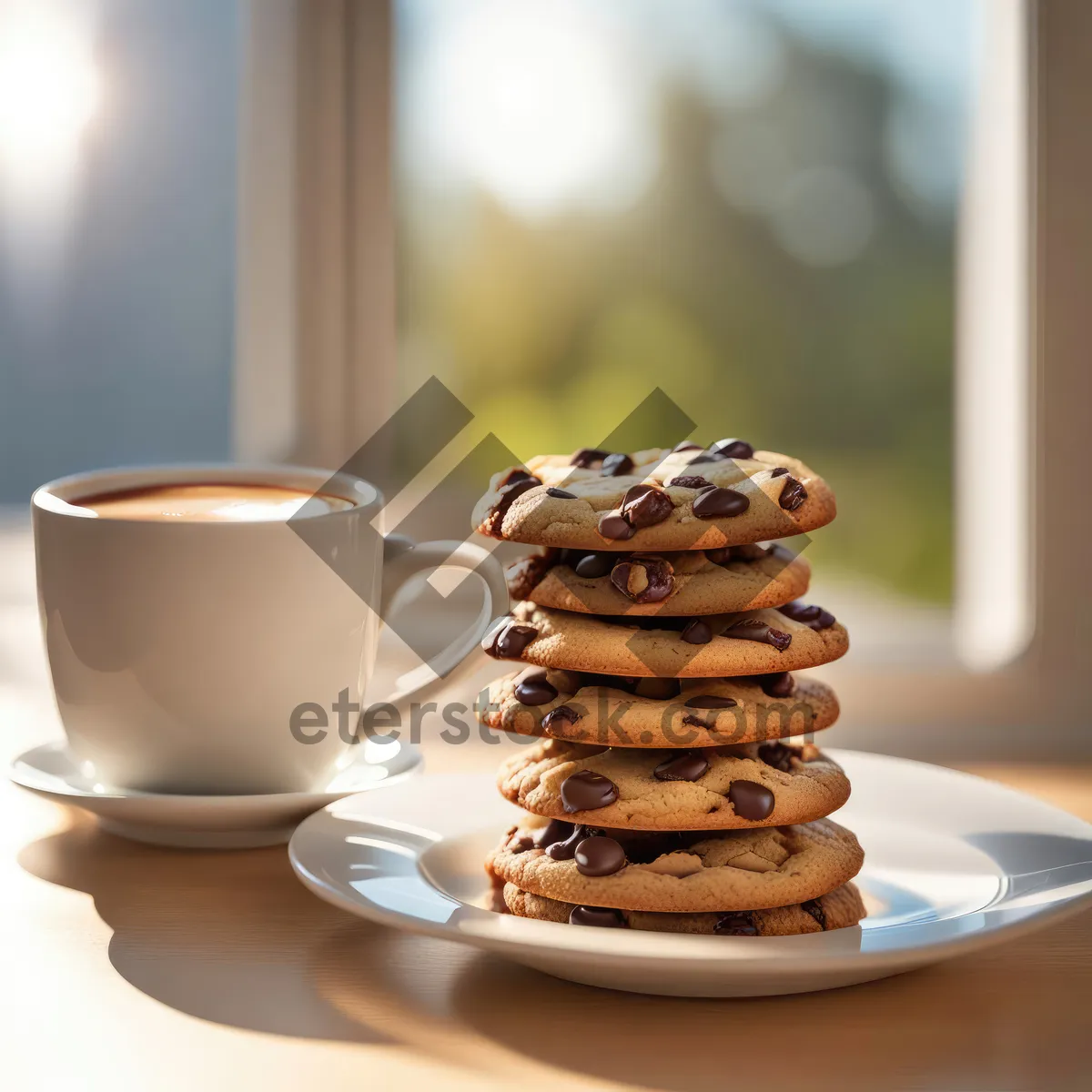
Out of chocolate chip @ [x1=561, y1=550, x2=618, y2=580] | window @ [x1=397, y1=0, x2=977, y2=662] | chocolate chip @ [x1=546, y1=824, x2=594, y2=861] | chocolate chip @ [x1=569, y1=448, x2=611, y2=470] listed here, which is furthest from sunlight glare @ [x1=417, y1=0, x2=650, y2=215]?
chocolate chip @ [x1=546, y1=824, x2=594, y2=861]

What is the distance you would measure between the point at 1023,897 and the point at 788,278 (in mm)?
1045

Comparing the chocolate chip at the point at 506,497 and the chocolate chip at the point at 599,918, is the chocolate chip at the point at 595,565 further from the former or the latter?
the chocolate chip at the point at 599,918

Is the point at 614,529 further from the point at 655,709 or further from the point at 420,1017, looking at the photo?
the point at 420,1017

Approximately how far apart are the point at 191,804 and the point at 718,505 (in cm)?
43

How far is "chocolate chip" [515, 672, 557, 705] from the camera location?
2.55 feet

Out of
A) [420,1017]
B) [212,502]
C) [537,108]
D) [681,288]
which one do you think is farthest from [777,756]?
[537,108]

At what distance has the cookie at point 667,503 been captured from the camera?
0.73m

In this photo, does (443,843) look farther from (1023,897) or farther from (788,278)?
(788,278)

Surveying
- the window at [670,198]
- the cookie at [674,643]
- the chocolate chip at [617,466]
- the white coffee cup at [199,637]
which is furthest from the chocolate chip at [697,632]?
the window at [670,198]

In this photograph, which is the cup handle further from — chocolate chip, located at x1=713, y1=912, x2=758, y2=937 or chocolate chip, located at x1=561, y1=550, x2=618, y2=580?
chocolate chip, located at x1=713, y1=912, x2=758, y2=937

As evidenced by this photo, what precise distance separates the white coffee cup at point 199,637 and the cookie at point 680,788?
0.21 meters

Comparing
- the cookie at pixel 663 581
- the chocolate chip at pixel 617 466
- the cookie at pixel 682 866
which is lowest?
the cookie at pixel 682 866

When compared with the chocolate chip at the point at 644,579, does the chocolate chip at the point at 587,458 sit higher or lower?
higher

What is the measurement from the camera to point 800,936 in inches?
27.1
